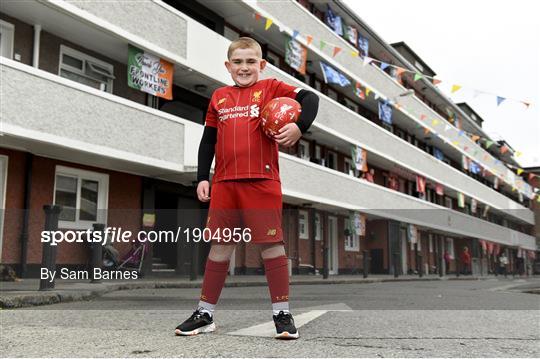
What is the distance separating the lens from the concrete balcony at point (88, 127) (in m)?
10.6

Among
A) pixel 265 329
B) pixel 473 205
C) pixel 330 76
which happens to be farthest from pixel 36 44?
pixel 473 205

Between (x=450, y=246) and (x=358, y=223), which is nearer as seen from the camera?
(x=358, y=223)

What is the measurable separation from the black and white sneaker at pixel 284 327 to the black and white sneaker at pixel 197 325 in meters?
0.42

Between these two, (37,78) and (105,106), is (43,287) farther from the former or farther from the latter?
(105,106)

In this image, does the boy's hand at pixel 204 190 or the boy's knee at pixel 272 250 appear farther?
the boy's hand at pixel 204 190

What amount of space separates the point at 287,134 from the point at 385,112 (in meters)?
25.9

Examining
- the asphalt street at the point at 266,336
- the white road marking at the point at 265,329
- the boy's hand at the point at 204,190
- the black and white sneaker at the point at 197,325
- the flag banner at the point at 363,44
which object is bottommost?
the asphalt street at the point at 266,336

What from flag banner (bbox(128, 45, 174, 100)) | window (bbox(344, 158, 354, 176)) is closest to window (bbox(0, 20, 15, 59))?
flag banner (bbox(128, 45, 174, 100))

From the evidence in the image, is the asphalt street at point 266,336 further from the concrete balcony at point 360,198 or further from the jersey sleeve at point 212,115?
the concrete balcony at point 360,198

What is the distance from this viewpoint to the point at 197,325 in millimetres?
3309

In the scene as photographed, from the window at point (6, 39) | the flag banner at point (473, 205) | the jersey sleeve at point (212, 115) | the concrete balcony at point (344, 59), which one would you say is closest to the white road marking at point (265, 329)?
the jersey sleeve at point (212, 115)

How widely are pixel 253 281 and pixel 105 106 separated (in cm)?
520

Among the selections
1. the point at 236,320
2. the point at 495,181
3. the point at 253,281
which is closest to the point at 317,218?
the point at 253,281

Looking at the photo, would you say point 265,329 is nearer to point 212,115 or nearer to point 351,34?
point 212,115
